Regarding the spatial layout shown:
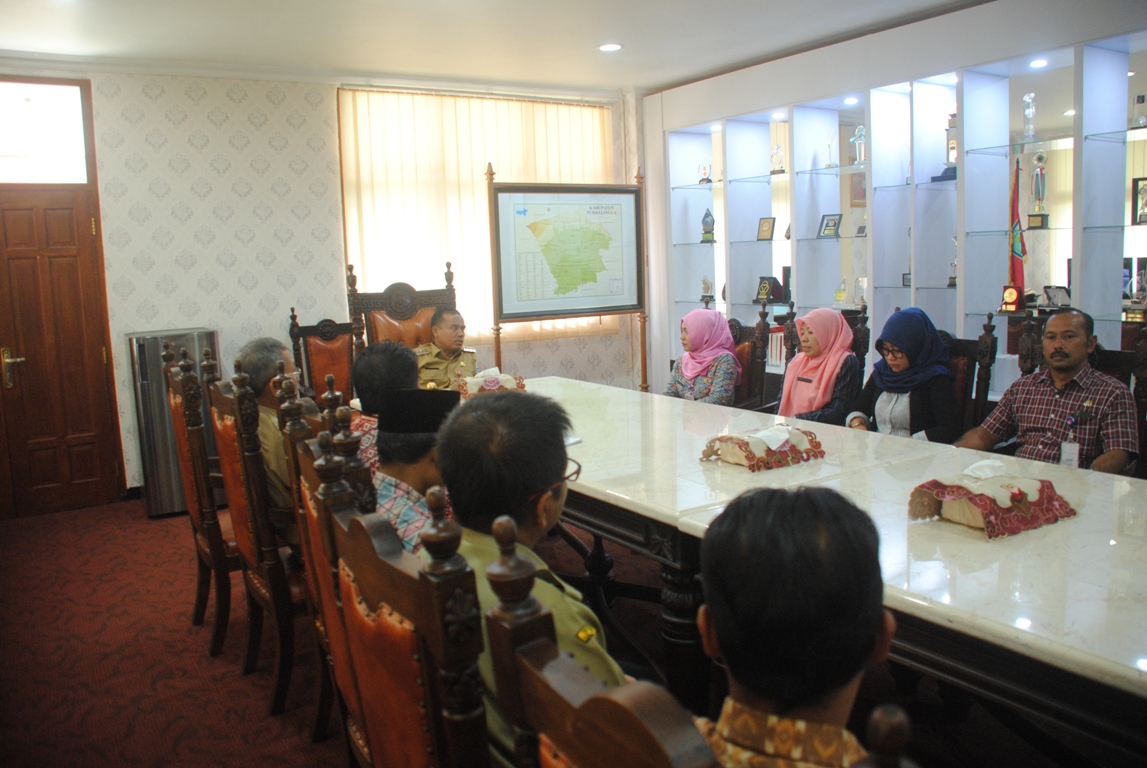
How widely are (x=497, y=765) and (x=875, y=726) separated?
725 mm

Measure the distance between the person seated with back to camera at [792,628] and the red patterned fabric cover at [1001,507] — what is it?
3.42 feet

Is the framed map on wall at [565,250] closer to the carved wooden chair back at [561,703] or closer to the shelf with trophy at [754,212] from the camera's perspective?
the shelf with trophy at [754,212]

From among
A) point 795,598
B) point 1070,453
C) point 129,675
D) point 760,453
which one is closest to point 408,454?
point 760,453

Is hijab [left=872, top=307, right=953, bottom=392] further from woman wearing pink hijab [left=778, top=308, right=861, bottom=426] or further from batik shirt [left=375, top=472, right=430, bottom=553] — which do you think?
batik shirt [left=375, top=472, right=430, bottom=553]

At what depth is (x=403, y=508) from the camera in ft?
5.39

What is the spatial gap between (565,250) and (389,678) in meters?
5.14

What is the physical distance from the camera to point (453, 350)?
4.82 m

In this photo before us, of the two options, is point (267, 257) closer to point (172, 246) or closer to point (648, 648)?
point (172, 246)

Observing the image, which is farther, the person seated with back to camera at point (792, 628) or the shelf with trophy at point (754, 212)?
the shelf with trophy at point (754, 212)

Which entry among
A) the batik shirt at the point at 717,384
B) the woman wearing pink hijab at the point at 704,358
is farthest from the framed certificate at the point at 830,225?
the batik shirt at the point at 717,384

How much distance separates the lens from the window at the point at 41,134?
4.82m

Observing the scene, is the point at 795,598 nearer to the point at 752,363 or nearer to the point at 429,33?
the point at 752,363

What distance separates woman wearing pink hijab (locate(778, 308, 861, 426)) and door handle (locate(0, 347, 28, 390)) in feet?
14.6

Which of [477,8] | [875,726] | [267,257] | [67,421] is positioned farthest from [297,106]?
[875,726]
